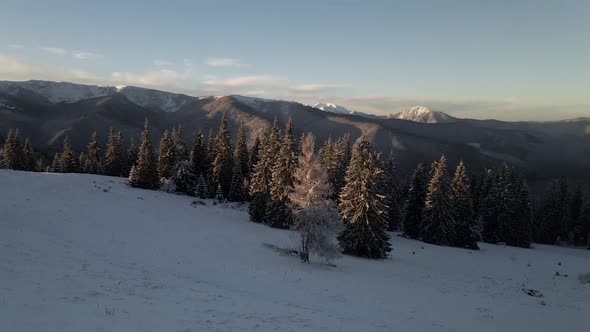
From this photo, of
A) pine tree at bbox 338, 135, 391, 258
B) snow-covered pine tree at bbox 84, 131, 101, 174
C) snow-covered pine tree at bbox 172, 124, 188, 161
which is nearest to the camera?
pine tree at bbox 338, 135, 391, 258

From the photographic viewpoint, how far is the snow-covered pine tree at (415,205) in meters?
53.3

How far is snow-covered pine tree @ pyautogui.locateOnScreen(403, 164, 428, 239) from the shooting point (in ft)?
175

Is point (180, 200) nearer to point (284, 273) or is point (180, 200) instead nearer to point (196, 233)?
point (196, 233)

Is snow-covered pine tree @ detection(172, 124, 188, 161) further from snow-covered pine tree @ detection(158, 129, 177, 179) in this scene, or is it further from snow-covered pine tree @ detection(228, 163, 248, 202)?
snow-covered pine tree @ detection(228, 163, 248, 202)

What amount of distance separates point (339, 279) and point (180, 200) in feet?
102

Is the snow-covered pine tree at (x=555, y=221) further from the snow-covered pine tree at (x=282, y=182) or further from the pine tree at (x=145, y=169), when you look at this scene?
the pine tree at (x=145, y=169)

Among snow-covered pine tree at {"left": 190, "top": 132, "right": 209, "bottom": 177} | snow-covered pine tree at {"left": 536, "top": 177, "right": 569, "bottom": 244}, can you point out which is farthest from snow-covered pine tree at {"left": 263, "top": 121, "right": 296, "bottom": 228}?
snow-covered pine tree at {"left": 536, "top": 177, "right": 569, "bottom": 244}

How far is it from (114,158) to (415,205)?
51.5 metres

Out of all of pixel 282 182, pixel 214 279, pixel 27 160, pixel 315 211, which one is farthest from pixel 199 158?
pixel 214 279

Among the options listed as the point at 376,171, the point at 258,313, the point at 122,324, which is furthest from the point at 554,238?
the point at 122,324

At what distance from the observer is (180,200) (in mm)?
50250

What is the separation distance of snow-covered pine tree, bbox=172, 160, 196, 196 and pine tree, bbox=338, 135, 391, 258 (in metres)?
30.1

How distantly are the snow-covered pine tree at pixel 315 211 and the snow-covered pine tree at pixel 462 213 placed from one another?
2638 centimetres

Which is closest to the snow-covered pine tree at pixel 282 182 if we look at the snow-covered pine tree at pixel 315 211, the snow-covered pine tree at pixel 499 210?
the snow-covered pine tree at pixel 315 211
